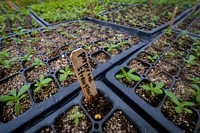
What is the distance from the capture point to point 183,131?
0.65 m

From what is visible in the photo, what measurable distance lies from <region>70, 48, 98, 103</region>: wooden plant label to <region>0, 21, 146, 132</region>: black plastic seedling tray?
18 cm

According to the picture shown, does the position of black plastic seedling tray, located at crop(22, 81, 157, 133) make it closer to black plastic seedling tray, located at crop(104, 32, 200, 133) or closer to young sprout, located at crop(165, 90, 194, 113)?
black plastic seedling tray, located at crop(104, 32, 200, 133)

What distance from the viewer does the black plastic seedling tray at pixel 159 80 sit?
700 millimetres

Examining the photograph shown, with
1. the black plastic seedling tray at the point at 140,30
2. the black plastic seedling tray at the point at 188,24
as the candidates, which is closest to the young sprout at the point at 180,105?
the black plastic seedling tray at the point at 140,30

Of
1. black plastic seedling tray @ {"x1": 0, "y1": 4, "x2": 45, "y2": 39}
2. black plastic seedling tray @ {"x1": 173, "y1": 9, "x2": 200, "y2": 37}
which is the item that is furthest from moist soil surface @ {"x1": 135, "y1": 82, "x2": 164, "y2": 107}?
black plastic seedling tray @ {"x1": 0, "y1": 4, "x2": 45, "y2": 39}

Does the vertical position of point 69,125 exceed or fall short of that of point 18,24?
it falls short

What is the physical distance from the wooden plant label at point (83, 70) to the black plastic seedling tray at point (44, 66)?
0.59 ft

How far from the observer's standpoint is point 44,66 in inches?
42.9

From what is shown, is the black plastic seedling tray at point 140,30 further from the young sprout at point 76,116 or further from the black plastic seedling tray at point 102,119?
the young sprout at point 76,116

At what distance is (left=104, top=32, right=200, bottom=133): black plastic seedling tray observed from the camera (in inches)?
27.5

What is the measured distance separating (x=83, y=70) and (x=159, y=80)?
58 centimetres

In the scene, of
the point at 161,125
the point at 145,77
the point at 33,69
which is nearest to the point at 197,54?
the point at 145,77

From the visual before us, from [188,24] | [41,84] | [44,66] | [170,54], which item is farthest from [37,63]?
[188,24]

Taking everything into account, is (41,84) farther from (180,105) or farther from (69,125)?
(180,105)
